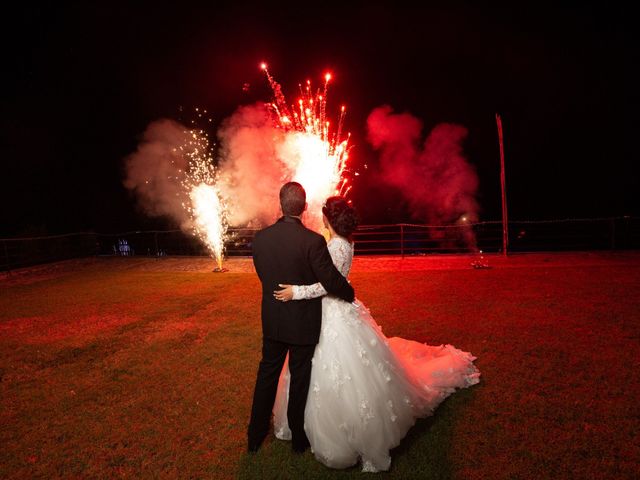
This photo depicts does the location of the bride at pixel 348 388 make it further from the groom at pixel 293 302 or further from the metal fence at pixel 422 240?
the metal fence at pixel 422 240

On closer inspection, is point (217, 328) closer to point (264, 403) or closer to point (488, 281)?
point (264, 403)

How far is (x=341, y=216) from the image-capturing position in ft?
10.5

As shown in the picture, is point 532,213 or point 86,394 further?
point 532,213

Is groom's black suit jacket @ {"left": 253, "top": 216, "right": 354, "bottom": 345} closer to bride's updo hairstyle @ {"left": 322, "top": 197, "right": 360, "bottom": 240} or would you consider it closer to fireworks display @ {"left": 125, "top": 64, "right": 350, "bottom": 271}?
bride's updo hairstyle @ {"left": 322, "top": 197, "right": 360, "bottom": 240}

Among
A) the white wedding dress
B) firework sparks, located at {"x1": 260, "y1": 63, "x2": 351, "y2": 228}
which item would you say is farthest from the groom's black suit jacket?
firework sparks, located at {"x1": 260, "y1": 63, "x2": 351, "y2": 228}

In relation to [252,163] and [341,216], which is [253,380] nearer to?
[341,216]

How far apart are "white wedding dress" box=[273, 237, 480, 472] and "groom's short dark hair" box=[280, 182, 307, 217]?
46 cm

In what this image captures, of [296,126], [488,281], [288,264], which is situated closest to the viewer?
[288,264]

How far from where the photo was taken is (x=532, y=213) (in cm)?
2534

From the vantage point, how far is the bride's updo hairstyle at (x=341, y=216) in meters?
3.21

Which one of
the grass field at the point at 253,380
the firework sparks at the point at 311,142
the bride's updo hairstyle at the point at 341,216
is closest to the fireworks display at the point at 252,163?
the firework sparks at the point at 311,142

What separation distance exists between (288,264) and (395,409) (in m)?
1.49

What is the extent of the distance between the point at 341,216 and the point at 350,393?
138 cm

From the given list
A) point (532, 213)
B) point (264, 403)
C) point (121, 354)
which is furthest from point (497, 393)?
point (532, 213)
